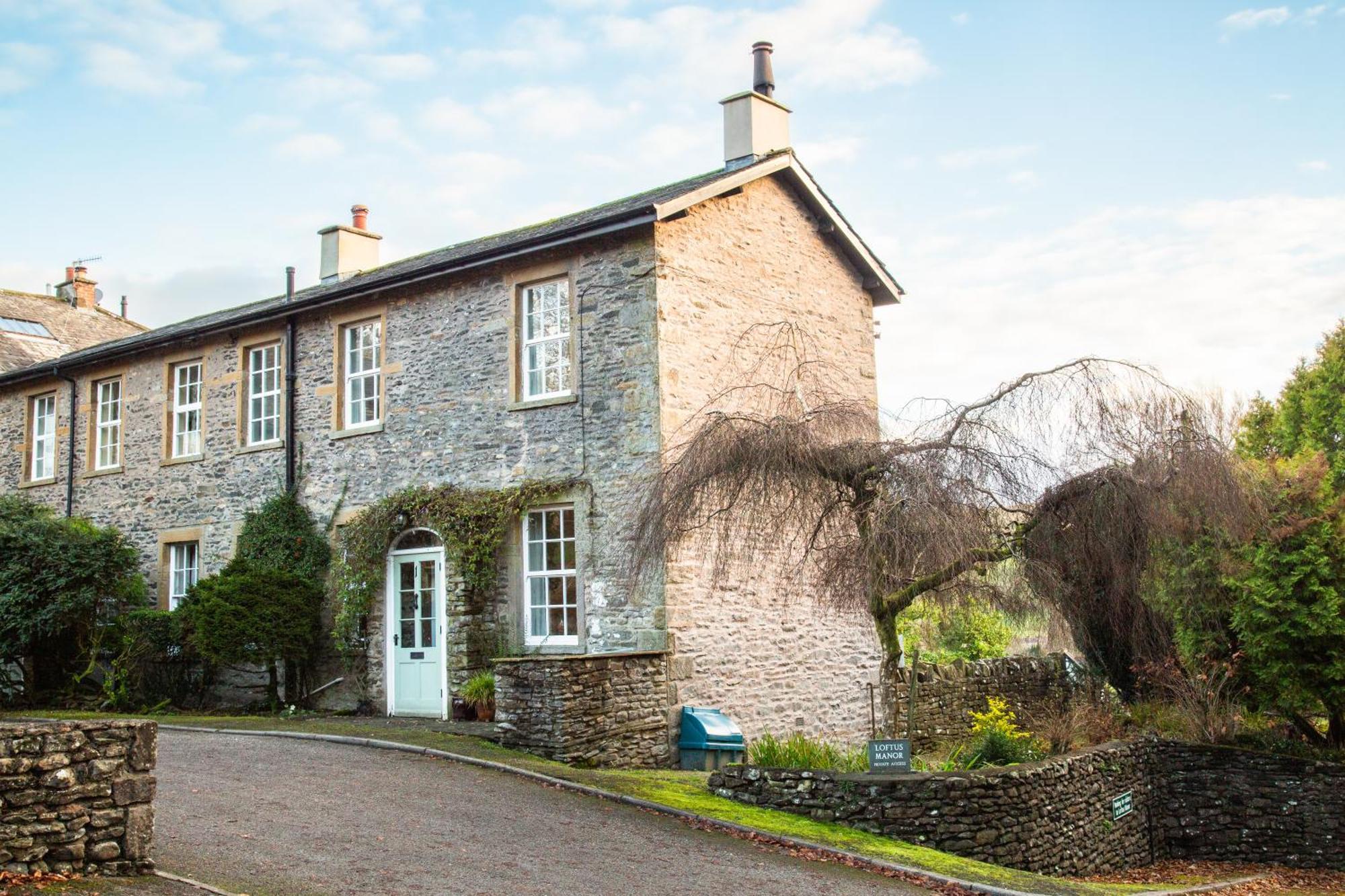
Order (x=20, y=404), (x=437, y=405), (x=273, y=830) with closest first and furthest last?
(x=273, y=830), (x=437, y=405), (x=20, y=404)

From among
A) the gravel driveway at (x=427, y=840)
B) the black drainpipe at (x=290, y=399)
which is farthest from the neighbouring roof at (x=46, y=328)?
the gravel driveway at (x=427, y=840)

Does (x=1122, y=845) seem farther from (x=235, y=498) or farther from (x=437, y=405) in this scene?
(x=235, y=498)

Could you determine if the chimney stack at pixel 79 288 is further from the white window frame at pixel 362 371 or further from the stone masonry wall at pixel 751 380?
the stone masonry wall at pixel 751 380

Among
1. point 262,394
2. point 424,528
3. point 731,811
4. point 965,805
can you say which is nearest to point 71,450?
point 262,394

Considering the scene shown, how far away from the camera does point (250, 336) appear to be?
1912 centimetres

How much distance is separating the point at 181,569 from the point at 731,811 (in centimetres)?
1239

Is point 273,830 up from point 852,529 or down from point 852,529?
down

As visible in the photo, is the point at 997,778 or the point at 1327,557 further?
the point at 1327,557

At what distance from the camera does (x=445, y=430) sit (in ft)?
53.3

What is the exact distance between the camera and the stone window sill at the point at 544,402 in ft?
49.2

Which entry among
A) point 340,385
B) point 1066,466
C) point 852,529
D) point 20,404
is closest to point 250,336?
point 340,385

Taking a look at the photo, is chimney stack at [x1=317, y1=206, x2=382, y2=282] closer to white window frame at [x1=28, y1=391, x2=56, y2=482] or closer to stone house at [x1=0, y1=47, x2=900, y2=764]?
stone house at [x1=0, y1=47, x2=900, y2=764]

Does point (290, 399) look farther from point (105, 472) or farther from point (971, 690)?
point (971, 690)

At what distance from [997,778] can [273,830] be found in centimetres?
643
